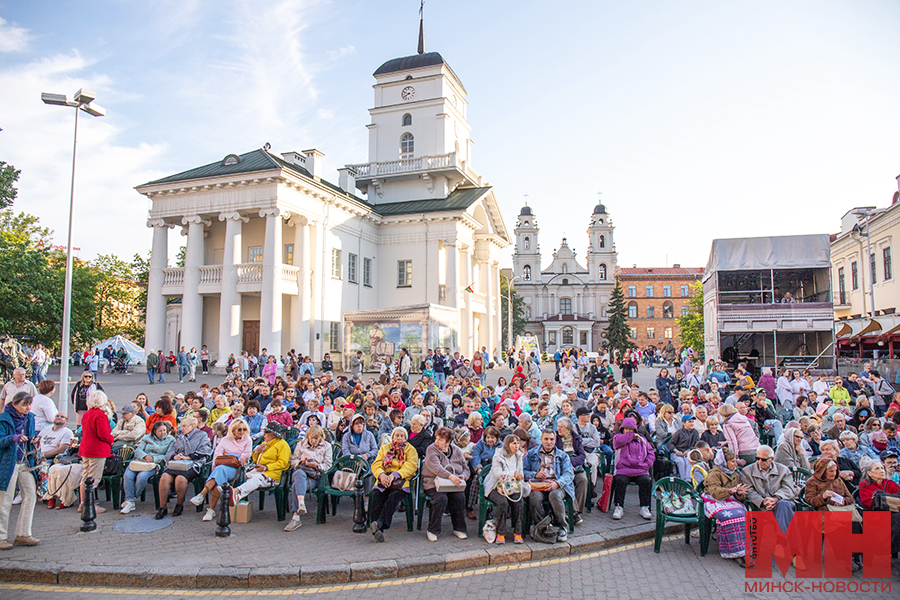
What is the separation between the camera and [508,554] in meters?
6.49

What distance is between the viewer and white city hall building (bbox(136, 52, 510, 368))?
88.5ft

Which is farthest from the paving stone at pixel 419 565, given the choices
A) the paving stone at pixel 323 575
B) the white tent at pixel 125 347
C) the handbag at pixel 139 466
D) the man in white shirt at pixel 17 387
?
the white tent at pixel 125 347

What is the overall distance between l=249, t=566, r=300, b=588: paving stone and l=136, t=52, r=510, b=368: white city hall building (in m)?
21.0

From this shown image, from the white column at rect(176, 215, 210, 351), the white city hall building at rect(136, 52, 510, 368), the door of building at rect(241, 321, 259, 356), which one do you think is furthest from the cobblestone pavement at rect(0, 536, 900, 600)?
the door of building at rect(241, 321, 259, 356)

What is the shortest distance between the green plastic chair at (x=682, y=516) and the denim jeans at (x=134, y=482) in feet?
22.5

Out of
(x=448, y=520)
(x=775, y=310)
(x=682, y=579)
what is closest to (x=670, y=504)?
(x=682, y=579)

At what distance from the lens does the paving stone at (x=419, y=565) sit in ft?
19.9

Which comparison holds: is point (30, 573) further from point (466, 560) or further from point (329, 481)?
point (466, 560)

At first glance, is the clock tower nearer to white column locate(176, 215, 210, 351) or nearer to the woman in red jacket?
white column locate(176, 215, 210, 351)

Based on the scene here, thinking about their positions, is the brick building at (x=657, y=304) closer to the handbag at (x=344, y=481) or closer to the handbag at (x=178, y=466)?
the handbag at (x=344, y=481)

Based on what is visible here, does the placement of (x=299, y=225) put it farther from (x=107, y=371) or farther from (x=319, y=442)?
(x=319, y=442)

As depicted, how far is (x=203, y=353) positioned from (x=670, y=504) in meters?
24.7

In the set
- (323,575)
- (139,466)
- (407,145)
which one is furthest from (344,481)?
(407,145)

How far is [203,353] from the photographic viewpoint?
27.0 m
